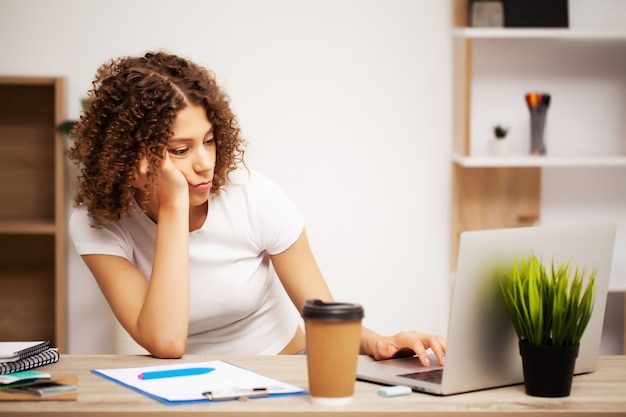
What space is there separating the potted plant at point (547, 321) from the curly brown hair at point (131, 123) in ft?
2.64

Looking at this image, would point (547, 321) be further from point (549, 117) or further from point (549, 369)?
point (549, 117)

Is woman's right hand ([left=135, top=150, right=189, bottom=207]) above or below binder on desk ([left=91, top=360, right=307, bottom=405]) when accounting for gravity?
above

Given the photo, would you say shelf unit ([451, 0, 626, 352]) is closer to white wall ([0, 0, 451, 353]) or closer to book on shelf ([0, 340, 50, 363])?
white wall ([0, 0, 451, 353])

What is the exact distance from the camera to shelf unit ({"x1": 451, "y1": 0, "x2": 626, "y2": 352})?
124 inches

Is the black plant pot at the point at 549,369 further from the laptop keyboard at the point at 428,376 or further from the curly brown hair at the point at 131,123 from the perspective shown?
the curly brown hair at the point at 131,123

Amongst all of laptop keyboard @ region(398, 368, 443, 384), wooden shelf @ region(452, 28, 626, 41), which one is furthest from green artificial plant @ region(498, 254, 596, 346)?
wooden shelf @ region(452, 28, 626, 41)

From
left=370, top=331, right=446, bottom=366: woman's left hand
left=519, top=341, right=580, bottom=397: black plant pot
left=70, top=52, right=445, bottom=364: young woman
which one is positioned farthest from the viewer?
left=70, top=52, right=445, bottom=364: young woman

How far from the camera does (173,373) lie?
4.35ft

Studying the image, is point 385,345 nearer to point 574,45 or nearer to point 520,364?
point 520,364

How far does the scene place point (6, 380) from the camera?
1.24 meters

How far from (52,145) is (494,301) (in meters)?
2.34

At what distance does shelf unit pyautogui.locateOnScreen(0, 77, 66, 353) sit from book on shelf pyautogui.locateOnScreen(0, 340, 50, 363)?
1.73 m

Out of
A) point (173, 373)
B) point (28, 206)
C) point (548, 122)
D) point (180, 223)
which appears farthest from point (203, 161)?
point (548, 122)

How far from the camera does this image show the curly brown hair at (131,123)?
5.65 feet
